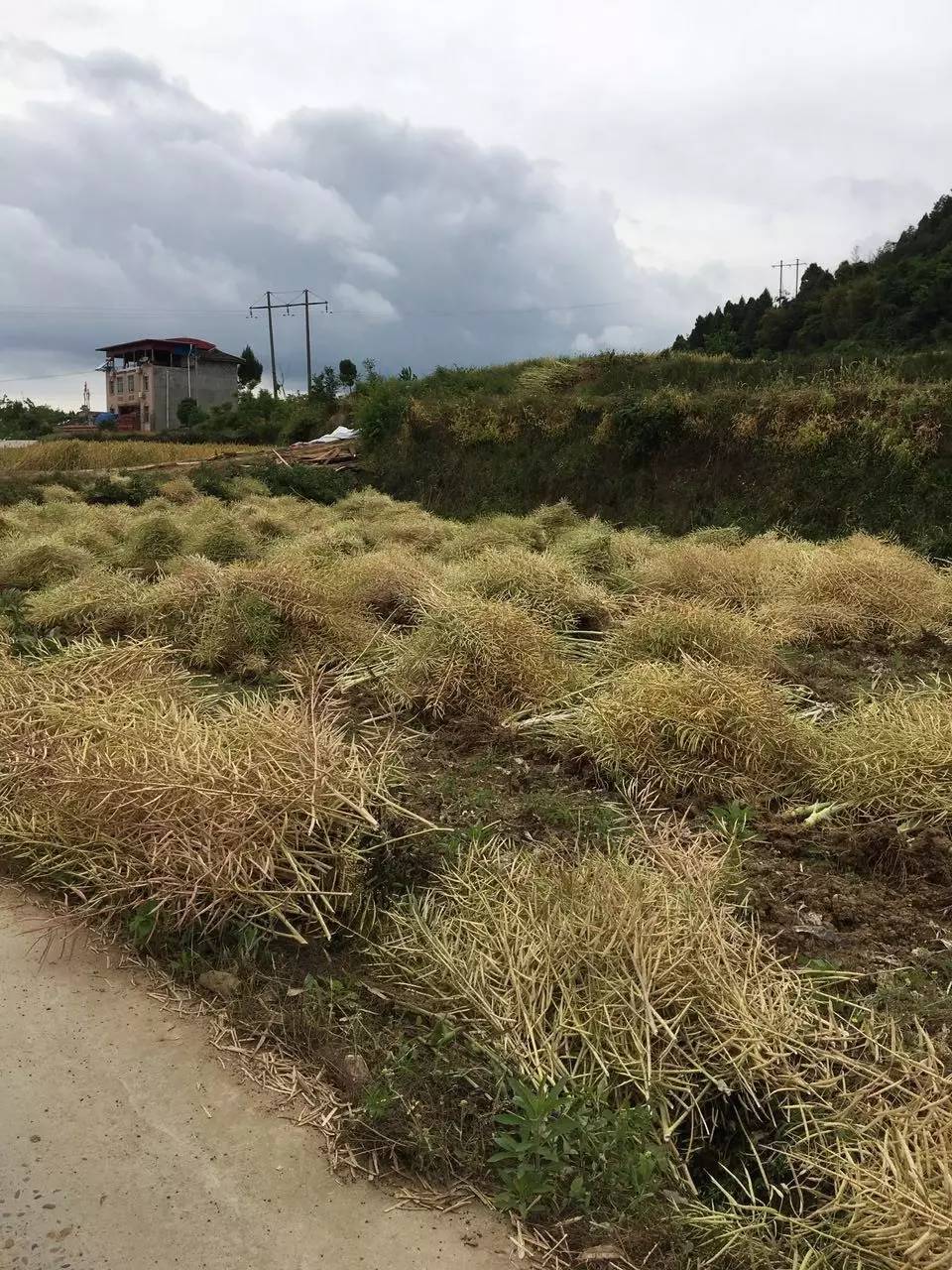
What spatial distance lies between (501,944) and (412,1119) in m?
0.51

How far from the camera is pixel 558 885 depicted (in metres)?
2.50

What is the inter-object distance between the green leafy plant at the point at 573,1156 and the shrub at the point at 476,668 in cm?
238

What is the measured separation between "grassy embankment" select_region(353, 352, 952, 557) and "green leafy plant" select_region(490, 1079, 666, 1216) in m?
9.51

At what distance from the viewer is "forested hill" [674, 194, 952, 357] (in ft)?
105

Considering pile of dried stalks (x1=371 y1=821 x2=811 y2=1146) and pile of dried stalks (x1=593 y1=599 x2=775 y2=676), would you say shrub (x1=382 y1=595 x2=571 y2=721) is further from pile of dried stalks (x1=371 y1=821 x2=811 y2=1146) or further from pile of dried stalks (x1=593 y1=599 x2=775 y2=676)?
pile of dried stalks (x1=371 y1=821 x2=811 y2=1146)

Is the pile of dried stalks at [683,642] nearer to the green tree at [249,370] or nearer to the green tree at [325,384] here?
the green tree at [325,384]

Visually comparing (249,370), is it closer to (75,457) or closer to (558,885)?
(75,457)

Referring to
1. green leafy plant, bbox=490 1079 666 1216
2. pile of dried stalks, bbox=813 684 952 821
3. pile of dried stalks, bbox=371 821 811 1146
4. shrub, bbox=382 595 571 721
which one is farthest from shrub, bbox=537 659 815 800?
green leafy plant, bbox=490 1079 666 1216

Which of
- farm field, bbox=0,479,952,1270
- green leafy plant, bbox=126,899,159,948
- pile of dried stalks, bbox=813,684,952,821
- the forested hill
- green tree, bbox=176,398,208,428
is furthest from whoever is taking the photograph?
green tree, bbox=176,398,208,428

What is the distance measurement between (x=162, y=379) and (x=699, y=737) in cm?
5530

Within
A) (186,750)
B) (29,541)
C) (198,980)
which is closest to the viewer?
(198,980)

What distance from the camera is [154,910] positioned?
246cm

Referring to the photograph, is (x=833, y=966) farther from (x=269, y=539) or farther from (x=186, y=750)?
(x=269, y=539)

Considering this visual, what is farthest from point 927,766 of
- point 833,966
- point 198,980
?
point 198,980
